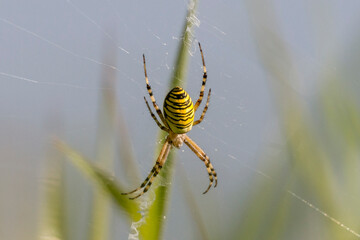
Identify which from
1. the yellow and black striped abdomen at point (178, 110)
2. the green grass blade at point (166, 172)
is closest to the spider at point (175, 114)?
the yellow and black striped abdomen at point (178, 110)

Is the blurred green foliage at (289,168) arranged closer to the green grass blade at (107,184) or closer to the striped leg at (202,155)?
the green grass blade at (107,184)

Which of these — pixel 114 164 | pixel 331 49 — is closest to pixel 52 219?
pixel 114 164

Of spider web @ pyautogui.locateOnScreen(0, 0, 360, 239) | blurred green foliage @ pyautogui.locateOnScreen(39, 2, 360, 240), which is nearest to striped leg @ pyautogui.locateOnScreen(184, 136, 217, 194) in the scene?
spider web @ pyautogui.locateOnScreen(0, 0, 360, 239)

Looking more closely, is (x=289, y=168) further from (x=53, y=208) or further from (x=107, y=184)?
(x=53, y=208)

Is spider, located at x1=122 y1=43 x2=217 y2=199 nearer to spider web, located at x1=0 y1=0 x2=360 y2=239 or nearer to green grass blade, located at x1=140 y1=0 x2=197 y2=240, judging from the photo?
spider web, located at x1=0 y1=0 x2=360 y2=239

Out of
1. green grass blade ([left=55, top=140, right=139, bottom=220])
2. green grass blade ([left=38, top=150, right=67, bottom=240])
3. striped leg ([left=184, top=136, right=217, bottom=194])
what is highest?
striped leg ([left=184, top=136, right=217, bottom=194])

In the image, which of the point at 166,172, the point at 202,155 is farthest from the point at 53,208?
the point at 202,155

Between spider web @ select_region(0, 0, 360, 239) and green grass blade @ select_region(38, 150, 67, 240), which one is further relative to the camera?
spider web @ select_region(0, 0, 360, 239)
